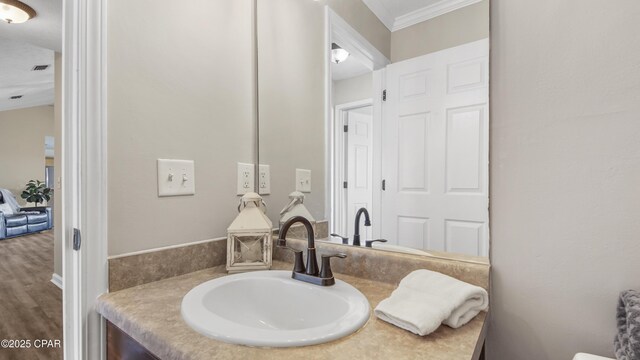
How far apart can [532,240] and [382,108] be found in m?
0.54

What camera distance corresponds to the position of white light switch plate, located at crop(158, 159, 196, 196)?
0.95 meters

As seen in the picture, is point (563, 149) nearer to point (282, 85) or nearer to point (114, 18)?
point (282, 85)

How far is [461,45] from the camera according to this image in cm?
81

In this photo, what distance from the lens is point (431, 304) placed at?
624 millimetres

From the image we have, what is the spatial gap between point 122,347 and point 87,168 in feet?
1.54

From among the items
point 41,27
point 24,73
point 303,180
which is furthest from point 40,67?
point 303,180

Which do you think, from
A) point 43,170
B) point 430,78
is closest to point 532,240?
point 430,78

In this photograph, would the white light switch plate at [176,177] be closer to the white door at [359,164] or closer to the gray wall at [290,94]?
the gray wall at [290,94]

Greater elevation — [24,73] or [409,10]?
[24,73]

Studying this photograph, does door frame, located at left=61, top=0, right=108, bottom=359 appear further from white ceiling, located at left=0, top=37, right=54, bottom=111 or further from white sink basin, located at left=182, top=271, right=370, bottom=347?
white ceiling, located at left=0, top=37, right=54, bottom=111

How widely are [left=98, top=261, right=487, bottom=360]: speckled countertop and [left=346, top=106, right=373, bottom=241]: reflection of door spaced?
34 cm

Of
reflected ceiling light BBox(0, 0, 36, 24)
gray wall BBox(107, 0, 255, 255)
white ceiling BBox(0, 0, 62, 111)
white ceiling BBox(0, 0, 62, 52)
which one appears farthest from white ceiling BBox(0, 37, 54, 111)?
gray wall BBox(107, 0, 255, 255)

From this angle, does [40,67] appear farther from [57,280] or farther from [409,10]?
[409,10]

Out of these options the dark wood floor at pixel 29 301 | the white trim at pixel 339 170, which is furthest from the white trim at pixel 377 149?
the dark wood floor at pixel 29 301
